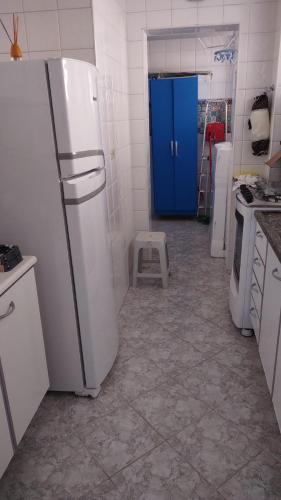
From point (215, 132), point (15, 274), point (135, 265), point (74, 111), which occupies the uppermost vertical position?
point (74, 111)

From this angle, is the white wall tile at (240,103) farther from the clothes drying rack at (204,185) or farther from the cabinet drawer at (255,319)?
the clothes drying rack at (204,185)

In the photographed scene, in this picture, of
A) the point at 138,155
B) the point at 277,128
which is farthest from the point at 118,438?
the point at 277,128

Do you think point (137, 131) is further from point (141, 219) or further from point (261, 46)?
point (261, 46)

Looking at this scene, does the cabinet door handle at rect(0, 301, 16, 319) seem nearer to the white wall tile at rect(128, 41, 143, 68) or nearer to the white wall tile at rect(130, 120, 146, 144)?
the white wall tile at rect(130, 120, 146, 144)

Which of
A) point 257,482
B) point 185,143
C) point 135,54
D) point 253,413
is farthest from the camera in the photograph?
point 185,143

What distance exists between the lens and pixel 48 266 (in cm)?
167

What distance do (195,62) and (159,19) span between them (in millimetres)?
1990

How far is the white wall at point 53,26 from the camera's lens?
1992 mm

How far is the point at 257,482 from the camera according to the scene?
4.61 feet

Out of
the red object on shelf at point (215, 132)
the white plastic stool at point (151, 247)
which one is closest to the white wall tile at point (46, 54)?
the white plastic stool at point (151, 247)

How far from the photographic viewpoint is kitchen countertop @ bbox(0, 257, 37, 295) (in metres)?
1.28

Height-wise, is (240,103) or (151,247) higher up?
(240,103)

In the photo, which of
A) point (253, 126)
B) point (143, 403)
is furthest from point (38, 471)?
point (253, 126)

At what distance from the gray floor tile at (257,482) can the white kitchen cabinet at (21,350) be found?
2.77 feet
